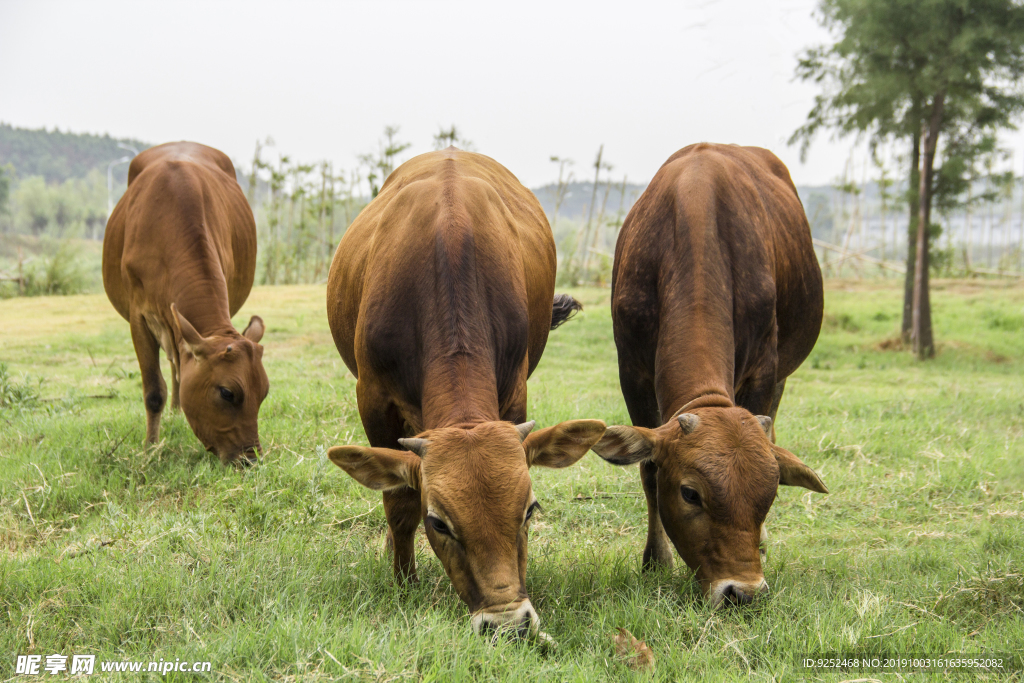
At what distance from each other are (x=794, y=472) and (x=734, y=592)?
1.99ft

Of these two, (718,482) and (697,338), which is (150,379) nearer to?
(697,338)

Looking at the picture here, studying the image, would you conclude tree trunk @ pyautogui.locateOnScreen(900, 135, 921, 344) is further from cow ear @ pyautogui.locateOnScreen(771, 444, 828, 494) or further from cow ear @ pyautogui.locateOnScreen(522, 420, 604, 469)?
cow ear @ pyautogui.locateOnScreen(522, 420, 604, 469)

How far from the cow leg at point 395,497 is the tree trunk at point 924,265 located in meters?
10.0

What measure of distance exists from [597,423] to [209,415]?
10.8ft

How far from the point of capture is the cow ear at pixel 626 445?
3.22 metres

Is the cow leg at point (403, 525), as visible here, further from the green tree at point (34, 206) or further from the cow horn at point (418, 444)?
the green tree at point (34, 206)

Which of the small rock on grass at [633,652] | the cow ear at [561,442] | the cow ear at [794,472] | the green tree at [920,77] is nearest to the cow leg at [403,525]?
the cow ear at [561,442]

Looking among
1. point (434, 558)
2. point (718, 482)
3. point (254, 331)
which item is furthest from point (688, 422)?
point (254, 331)

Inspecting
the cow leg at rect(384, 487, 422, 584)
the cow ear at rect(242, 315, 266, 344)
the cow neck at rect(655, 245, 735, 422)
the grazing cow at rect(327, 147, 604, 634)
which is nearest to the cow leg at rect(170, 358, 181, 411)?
the cow ear at rect(242, 315, 266, 344)

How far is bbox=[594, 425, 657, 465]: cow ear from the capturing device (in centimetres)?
322

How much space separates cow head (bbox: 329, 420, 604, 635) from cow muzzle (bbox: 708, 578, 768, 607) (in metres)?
0.87

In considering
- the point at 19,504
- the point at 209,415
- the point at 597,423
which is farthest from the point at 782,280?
the point at 19,504

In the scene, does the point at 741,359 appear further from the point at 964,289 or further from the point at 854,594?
the point at 964,289

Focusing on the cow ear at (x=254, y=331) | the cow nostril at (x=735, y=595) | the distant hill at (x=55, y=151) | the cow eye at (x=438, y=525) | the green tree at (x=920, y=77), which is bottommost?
the cow nostril at (x=735, y=595)
